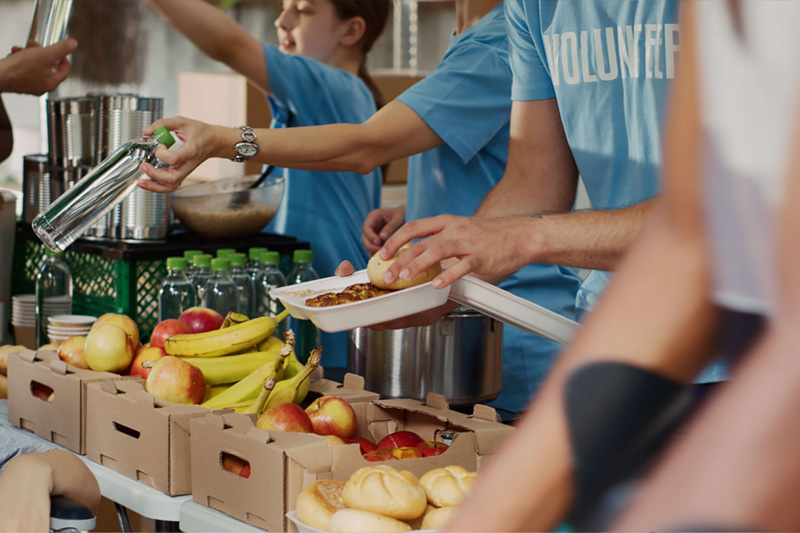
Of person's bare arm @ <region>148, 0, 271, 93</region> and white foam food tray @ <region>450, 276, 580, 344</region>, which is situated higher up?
person's bare arm @ <region>148, 0, 271, 93</region>

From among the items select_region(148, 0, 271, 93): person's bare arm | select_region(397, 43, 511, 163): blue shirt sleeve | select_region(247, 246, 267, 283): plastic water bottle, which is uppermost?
select_region(148, 0, 271, 93): person's bare arm

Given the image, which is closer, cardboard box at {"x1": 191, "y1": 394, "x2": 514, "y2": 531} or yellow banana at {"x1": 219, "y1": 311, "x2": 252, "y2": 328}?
cardboard box at {"x1": 191, "y1": 394, "x2": 514, "y2": 531}

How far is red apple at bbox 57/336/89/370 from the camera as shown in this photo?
1.63m

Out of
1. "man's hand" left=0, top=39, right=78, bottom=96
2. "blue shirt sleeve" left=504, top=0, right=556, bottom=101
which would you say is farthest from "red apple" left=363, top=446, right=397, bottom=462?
"man's hand" left=0, top=39, right=78, bottom=96

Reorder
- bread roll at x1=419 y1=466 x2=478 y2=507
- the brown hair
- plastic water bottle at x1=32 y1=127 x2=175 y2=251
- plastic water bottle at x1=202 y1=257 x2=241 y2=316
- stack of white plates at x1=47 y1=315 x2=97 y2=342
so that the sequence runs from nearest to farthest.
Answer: bread roll at x1=419 y1=466 x2=478 y2=507
plastic water bottle at x1=32 y1=127 x2=175 y2=251
stack of white plates at x1=47 y1=315 x2=97 y2=342
plastic water bottle at x1=202 y1=257 x2=241 y2=316
the brown hair

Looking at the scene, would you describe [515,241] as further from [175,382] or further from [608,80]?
[175,382]

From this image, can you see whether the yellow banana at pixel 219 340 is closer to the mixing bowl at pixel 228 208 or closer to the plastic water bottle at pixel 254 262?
the plastic water bottle at pixel 254 262

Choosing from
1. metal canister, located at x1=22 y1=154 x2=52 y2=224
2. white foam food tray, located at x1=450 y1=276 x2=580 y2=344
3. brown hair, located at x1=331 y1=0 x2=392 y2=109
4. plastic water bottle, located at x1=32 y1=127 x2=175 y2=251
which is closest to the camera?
white foam food tray, located at x1=450 y1=276 x2=580 y2=344

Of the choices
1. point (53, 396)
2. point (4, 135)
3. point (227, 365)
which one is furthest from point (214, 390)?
point (4, 135)

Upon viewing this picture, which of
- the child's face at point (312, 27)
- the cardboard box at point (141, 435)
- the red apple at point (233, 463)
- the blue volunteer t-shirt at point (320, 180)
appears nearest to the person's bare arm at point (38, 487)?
the cardboard box at point (141, 435)

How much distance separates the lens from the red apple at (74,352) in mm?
1632

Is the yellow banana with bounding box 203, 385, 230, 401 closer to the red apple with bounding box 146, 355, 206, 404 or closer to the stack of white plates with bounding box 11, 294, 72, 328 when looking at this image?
the red apple with bounding box 146, 355, 206, 404

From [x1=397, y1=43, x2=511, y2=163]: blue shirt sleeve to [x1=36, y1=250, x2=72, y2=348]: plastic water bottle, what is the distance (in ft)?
2.99

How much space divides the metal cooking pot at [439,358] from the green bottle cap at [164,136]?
48cm
